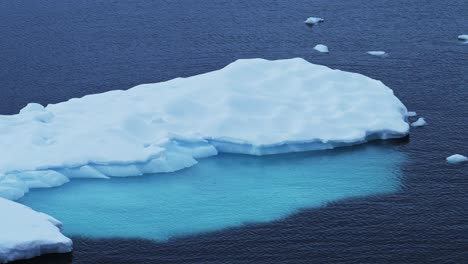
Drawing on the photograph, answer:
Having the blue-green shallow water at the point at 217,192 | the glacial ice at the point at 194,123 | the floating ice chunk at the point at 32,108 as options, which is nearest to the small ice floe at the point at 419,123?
the glacial ice at the point at 194,123

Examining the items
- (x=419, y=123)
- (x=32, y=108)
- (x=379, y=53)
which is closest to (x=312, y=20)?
(x=379, y=53)

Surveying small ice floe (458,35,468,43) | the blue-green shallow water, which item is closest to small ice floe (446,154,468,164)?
the blue-green shallow water

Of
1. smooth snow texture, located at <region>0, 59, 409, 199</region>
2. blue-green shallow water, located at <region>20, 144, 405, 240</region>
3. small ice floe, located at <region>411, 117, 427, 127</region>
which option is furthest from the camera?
small ice floe, located at <region>411, 117, 427, 127</region>

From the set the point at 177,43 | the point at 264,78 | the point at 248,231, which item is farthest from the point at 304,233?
the point at 177,43

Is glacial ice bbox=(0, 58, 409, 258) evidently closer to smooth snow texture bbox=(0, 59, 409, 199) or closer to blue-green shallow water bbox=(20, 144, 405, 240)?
smooth snow texture bbox=(0, 59, 409, 199)

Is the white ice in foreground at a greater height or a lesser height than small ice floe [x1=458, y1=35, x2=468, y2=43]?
lesser

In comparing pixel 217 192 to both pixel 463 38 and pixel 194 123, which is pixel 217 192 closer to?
pixel 194 123
